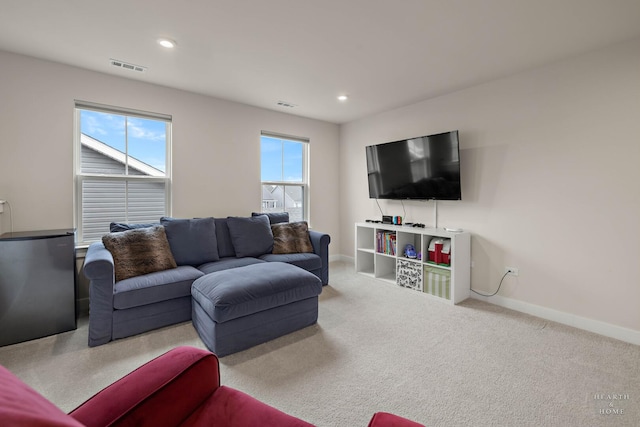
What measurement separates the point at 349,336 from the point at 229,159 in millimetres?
2787

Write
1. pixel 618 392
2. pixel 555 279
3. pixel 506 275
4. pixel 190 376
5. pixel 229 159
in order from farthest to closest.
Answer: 1. pixel 229 159
2. pixel 506 275
3. pixel 555 279
4. pixel 618 392
5. pixel 190 376

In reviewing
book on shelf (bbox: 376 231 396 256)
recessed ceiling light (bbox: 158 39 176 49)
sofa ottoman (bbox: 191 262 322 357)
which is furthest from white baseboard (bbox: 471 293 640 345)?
recessed ceiling light (bbox: 158 39 176 49)

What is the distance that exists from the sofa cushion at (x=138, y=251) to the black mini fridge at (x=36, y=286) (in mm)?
328

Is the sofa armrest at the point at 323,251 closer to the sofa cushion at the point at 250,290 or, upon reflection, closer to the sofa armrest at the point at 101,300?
the sofa cushion at the point at 250,290

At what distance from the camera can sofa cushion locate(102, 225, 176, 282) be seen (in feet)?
8.77

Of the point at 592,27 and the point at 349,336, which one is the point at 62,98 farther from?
the point at 592,27

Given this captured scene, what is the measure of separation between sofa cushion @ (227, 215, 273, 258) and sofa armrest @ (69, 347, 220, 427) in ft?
8.00

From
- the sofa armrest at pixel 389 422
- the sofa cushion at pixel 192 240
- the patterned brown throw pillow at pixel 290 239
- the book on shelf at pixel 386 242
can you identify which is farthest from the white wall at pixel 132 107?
the sofa armrest at pixel 389 422

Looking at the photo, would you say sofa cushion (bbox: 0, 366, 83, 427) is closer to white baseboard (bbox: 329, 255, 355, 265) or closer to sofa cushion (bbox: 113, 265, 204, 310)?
sofa cushion (bbox: 113, 265, 204, 310)

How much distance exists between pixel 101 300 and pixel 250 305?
1.22 meters

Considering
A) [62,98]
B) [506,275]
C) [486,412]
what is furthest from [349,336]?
[62,98]

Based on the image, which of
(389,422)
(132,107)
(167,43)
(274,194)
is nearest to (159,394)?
(389,422)

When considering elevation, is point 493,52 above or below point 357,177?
above

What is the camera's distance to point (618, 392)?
1.81 metres
